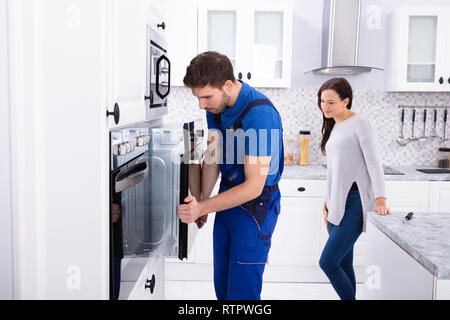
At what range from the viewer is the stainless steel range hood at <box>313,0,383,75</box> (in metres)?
3.42

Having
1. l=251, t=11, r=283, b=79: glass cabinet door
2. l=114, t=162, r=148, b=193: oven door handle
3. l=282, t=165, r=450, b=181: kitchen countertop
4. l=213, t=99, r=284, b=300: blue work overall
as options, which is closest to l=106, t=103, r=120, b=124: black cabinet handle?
l=114, t=162, r=148, b=193: oven door handle

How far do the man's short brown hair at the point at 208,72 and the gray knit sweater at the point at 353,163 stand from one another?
99 centimetres

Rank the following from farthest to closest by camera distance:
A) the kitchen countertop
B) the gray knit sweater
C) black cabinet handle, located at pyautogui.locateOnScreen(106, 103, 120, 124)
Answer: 1. the kitchen countertop
2. the gray knit sweater
3. black cabinet handle, located at pyautogui.locateOnScreen(106, 103, 120, 124)

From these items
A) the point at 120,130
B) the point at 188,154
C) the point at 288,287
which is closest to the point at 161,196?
the point at 188,154

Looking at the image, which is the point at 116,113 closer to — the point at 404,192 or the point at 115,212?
the point at 115,212

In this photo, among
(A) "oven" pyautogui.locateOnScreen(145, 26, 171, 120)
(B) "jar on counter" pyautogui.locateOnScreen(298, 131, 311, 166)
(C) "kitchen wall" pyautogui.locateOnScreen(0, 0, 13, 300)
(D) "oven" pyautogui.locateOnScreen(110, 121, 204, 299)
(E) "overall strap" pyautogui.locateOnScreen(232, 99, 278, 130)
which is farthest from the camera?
(B) "jar on counter" pyautogui.locateOnScreen(298, 131, 311, 166)

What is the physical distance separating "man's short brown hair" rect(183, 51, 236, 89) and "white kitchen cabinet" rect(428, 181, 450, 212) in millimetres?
2228

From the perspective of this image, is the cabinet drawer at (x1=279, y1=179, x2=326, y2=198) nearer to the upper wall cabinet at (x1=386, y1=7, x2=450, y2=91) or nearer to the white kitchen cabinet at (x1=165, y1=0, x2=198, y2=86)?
the upper wall cabinet at (x1=386, y1=7, x2=450, y2=91)

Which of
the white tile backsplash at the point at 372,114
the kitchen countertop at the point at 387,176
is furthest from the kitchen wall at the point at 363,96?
the kitchen countertop at the point at 387,176

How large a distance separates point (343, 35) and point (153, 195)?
98.5 inches

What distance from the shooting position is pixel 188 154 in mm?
1368

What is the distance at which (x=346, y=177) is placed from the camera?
242cm
